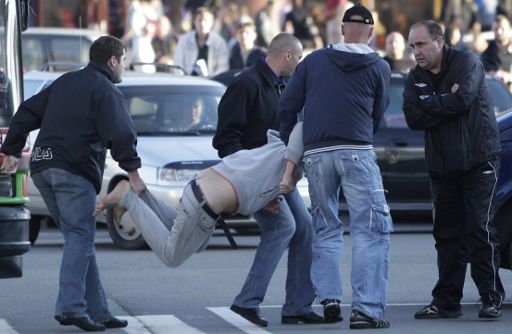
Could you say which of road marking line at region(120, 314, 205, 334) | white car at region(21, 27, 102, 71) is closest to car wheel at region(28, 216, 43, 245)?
road marking line at region(120, 314, 205, 334)

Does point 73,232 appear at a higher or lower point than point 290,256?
higher

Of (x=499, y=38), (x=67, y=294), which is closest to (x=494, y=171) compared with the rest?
(x=67, y=294)

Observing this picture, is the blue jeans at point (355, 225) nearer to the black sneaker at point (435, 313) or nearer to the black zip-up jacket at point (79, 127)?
the black sneaker at point (435, 313)

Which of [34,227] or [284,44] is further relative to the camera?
[34,227]

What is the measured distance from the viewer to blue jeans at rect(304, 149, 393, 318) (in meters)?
9.54

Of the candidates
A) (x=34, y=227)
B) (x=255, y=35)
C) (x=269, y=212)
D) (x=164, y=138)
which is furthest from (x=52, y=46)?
(x=269, y=212)

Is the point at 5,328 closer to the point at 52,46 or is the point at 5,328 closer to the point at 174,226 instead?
the point at 174,226

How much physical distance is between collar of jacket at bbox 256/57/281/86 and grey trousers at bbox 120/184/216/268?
98 cm

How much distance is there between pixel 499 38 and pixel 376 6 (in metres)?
17.9

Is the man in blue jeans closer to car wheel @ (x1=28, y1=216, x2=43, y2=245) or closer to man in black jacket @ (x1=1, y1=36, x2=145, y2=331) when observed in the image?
man in black jacket @ (x1=1, y1=36, x2=145, y2=331)

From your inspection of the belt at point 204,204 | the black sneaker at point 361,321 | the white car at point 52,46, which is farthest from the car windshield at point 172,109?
the white car at point 52,46

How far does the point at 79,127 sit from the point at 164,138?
19.2 ft

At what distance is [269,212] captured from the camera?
32.4 feet

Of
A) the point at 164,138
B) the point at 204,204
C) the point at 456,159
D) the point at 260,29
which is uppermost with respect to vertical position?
the point at 456,159
